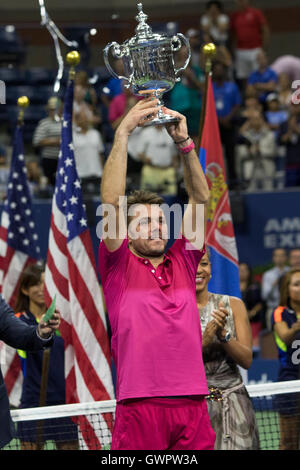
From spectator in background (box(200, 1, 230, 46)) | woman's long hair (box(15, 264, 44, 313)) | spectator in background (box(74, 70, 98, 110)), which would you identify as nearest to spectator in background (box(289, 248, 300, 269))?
spectator in background (box(74, 70, 98, 110))

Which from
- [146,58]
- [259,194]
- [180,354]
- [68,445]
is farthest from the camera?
[259,194]

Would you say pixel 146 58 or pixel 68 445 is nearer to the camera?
pixel 146 58

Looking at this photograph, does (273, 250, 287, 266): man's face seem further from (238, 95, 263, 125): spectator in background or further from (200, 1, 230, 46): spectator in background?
(200, 1, 230, 46): spectator in background

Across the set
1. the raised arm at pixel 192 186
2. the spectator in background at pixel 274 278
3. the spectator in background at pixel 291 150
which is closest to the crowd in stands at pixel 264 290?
A: the spectator in background at pixel 274 278

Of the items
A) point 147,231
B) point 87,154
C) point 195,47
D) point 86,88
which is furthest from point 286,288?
point 195,47

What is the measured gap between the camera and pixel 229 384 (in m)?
5.68

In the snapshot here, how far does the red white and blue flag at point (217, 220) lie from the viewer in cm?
695

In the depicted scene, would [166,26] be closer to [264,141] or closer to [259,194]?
[264,141]

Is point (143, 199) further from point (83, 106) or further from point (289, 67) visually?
point (289, 67)

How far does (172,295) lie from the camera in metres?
4.44

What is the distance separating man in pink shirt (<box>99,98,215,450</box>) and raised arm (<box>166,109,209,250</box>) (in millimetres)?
10

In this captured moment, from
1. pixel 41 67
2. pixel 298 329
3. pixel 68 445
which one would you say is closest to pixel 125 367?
pixel 68 445

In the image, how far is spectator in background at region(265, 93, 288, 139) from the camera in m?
13.5

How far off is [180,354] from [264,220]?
7879 millimetres
